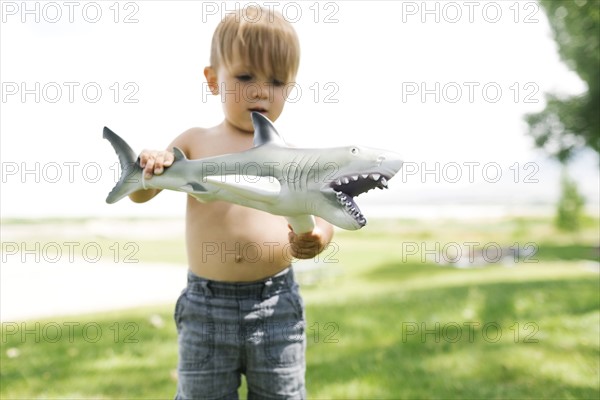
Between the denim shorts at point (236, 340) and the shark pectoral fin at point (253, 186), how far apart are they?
21.9 inches

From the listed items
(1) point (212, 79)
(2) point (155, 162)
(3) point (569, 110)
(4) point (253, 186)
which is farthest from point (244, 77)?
(3) point (569, 110)

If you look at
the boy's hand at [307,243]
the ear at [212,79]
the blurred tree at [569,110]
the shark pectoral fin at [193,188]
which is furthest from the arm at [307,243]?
the blurred tree at [569,110]

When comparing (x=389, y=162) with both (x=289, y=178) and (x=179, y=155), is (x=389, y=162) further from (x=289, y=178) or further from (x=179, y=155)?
(x=179, y=155)

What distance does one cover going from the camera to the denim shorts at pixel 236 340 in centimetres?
181

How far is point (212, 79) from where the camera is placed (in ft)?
6.20

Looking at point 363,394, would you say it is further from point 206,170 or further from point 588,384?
point 206,170

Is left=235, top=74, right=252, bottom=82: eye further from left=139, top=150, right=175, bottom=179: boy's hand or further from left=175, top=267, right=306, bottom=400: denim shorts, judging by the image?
left=175, top=267, right=306, bottom=400: denim shorts

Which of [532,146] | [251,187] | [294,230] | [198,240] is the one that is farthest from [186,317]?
[532,146]

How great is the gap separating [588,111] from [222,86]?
26.7 feet

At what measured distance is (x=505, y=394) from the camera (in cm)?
253

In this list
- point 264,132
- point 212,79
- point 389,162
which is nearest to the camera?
point 389,162

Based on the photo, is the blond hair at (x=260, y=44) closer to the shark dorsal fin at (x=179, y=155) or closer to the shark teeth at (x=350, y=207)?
the shark dorsal fin at (x=179, y=155)

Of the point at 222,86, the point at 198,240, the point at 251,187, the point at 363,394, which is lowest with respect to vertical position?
the point at 363,394

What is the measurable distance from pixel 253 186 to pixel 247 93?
1.64ft
